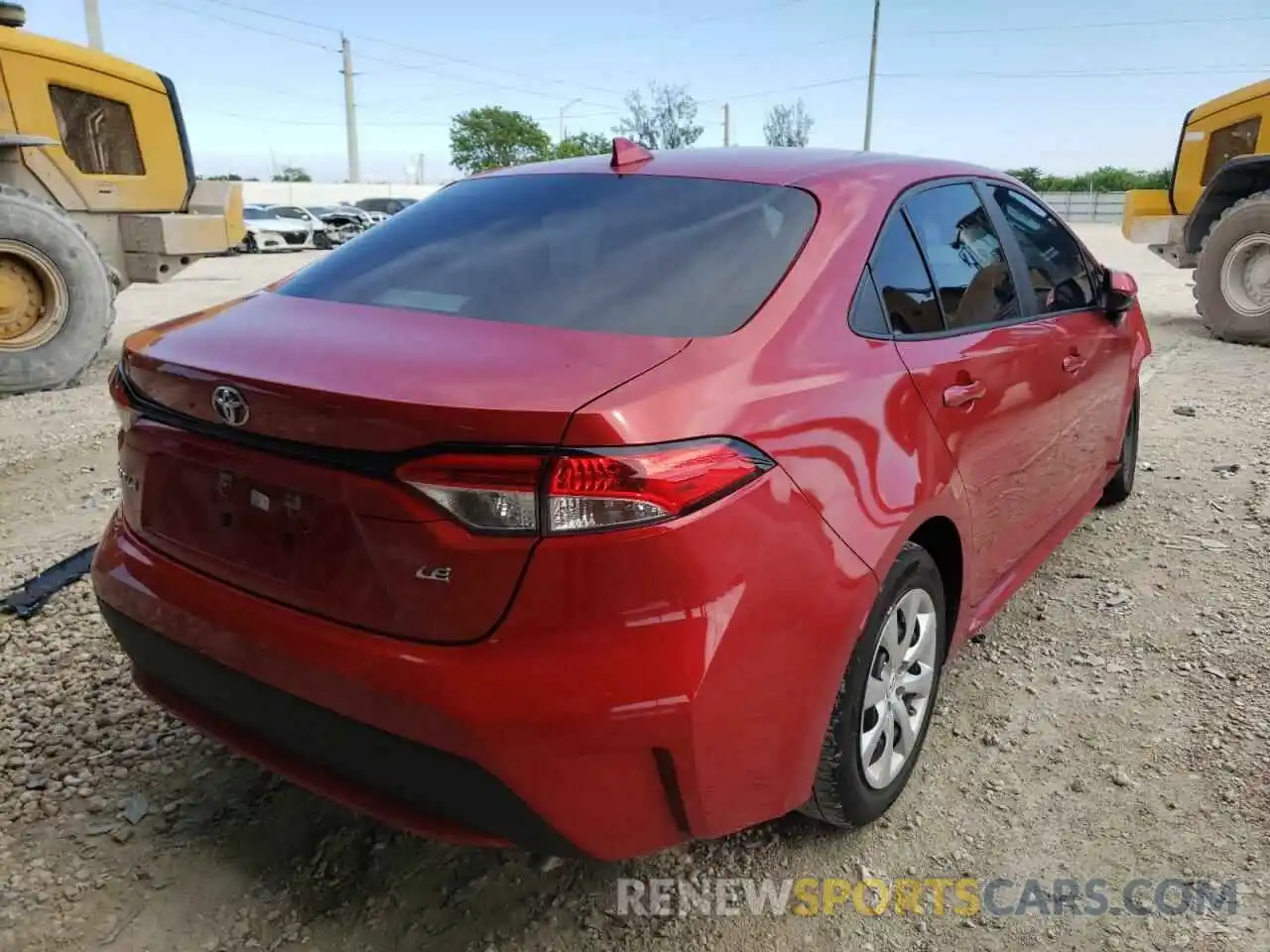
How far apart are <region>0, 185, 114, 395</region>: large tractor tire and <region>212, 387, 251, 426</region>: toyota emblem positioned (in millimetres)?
5905

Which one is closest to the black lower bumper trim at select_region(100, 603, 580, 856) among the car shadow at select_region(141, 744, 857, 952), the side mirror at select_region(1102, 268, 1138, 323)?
the car shadow at select_region(141, 744, 857, 952)

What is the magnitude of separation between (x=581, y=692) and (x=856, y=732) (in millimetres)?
775

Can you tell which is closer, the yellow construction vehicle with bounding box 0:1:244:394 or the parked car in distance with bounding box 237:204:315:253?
the yellow construction vehicle with bounding box 0:1:244:394

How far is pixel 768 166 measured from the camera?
2.59 metres

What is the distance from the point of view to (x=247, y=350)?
1.94 metres

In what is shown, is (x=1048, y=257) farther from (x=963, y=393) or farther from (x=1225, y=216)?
(x=1225, y=216)

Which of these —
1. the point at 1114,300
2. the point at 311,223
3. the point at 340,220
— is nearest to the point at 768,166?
the point at 1114,300

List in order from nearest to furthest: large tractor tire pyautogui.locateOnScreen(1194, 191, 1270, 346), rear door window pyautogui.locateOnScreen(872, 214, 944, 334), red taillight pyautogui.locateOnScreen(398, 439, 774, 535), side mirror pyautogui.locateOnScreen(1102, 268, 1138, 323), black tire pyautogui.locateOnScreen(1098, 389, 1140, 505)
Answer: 1. red taillight pyautogui.locateOnScreen(398, 439, 774, 535)
2. rear door window pyautogui.locateOnScreen(872, 214, 944, 334)
3. side mirror pyautogui.locateOnScreen(1102, 268, 1138, 323)
4. black tire pyautogui.locateOnScreen(1098, 389, 1140, 505)
5. large tractor tire pyautogui.locateOnScreen(1194, 191, 1270, 346)

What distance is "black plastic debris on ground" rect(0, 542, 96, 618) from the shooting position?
11.3 feet

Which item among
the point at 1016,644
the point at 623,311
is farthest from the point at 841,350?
the point at 1016,644

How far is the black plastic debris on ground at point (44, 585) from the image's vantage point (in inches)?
135

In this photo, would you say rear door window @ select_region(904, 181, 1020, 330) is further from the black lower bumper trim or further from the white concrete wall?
the white concrete wall

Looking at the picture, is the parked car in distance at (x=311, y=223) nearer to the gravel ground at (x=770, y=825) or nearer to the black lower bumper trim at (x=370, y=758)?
the gravel ground at (x=770, y=825)

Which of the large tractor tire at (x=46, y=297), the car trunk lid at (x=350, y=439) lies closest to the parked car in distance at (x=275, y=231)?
the large tractor tire at (x=46, y=297)
